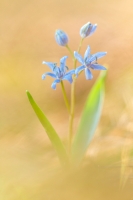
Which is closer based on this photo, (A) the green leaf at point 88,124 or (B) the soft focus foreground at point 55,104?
(B) the soft focus foreground at point 55,104

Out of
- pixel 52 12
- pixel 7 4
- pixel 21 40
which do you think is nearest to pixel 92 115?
pixel 21 40

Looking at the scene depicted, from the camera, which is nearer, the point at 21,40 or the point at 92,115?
the point at 92,115

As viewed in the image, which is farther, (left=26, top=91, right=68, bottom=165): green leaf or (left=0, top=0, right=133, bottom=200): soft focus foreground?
(left=26, top=91, right=68, bottom=165): green leaf

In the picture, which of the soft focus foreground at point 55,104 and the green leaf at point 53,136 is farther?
the green leaf at point 53,136

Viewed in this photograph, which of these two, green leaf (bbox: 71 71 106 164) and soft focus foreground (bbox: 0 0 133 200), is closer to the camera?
soft focus foreground (bbox: 0 0 133 200)

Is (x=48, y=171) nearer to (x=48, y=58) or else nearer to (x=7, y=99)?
(x=7, y=99)
